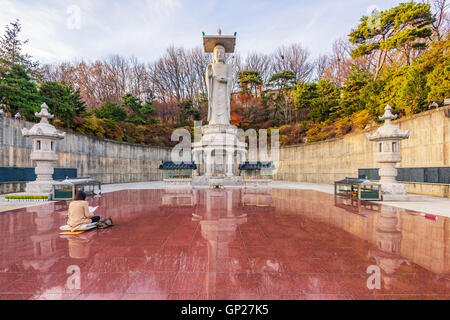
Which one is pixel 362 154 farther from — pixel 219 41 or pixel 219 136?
pixel 219 41

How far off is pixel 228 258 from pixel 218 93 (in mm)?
16701

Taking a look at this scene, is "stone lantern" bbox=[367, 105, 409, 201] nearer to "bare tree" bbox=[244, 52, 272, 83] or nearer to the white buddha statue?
the white buddha statue

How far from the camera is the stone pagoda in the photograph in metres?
17.0

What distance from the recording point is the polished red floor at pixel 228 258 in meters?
2.91

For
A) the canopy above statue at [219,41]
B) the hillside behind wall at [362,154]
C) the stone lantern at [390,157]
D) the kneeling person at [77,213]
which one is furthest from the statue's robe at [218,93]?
the kneeling person at [77,213]

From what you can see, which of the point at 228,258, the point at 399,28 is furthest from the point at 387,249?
the point at 399,28

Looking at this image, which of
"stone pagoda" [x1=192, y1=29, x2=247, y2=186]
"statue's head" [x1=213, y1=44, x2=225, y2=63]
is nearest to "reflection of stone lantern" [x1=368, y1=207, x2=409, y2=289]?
"stone pagoda" [x1=192, y1=29, x2=247, y2=186]

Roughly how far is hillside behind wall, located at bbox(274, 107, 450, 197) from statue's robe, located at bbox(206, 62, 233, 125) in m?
9.35

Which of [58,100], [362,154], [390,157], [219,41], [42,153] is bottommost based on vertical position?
[390,157]

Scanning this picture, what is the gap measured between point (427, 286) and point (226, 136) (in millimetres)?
15095

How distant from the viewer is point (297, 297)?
2.76m

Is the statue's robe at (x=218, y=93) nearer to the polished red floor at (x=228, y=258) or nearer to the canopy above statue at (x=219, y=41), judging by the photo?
the canopy above statue at (x=219, y=41)

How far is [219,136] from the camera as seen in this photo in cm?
1733
